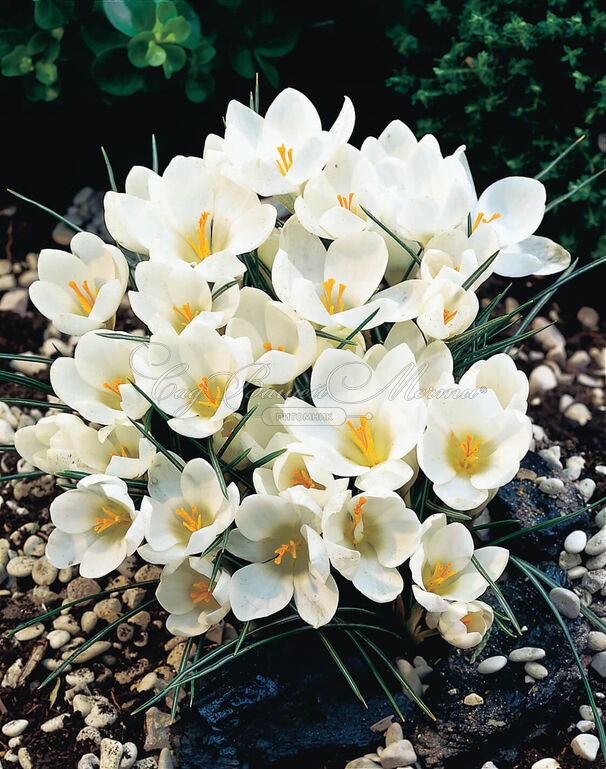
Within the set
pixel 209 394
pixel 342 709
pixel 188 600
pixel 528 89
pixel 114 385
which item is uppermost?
pixel 528 89

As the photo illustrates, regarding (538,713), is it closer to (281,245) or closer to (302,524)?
(302,524)

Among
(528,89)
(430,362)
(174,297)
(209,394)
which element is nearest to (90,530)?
(209,394)

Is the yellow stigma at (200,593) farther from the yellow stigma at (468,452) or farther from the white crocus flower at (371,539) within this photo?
the yellow stigma at (468,452)

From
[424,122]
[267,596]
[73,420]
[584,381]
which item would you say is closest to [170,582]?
[267,596]

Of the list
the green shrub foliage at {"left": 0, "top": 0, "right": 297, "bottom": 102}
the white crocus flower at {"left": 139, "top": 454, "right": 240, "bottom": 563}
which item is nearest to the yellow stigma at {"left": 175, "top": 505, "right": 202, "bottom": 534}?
the white crocus flower at {"left": 139, "top": 454, "right": 240, "bottom": 563}

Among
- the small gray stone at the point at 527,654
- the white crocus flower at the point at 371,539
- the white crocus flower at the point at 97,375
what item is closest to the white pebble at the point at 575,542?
the small gray stone at the point at 527,654

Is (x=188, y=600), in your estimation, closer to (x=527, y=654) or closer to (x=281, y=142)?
(x=527, y=654)
